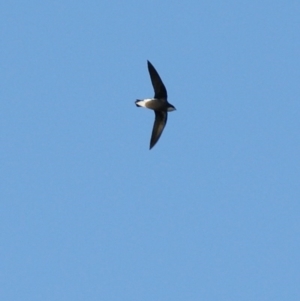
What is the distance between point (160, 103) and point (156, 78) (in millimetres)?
980

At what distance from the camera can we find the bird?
3991 inches

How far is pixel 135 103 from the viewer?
332ft

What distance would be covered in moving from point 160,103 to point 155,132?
1115 mm

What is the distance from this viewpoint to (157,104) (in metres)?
102

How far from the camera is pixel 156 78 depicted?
333ft

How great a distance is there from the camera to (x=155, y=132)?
101938 mm

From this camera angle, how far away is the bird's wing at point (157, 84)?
10131 cm

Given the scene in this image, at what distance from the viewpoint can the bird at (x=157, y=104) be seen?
333 feet

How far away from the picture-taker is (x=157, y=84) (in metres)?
102

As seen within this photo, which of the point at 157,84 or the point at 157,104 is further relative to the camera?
the point at 157,104

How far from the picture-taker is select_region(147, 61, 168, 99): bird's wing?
332ft

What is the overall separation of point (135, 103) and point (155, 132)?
1527 mm

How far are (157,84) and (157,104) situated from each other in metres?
0.76

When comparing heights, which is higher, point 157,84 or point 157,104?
point 157,84
